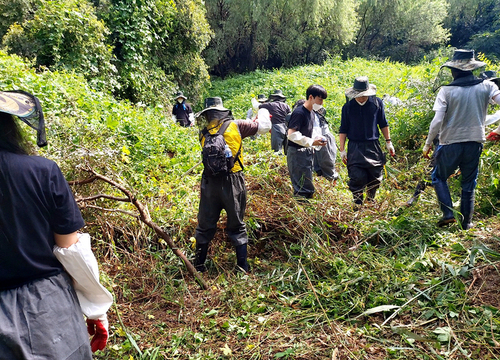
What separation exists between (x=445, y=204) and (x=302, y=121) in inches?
72.1

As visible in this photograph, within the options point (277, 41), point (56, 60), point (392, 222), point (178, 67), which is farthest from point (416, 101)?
point (277, 41)

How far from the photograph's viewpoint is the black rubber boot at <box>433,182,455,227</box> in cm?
362

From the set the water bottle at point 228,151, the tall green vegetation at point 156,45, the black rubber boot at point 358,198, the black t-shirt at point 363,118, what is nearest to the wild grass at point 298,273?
the black rubber boot at point 358,198

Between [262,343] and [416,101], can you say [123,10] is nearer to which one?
[416,101]

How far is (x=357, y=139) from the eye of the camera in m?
4.27

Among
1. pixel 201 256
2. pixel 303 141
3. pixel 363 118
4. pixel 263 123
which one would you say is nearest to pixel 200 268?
pixel 201 256

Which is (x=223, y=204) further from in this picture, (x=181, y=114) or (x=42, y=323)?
(x=181, y=114)

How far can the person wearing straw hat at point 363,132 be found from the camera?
422 cm

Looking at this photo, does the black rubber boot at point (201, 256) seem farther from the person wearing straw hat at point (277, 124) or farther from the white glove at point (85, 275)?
the person wearing straw hat at point (277, 124)

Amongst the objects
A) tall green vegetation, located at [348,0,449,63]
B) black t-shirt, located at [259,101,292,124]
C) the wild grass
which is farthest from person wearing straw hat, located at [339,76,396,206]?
tall green vegetation, located at [348,0,449,63]

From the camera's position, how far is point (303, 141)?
4258mm

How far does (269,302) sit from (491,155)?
3.53 m

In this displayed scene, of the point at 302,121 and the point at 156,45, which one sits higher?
the point at 156,45

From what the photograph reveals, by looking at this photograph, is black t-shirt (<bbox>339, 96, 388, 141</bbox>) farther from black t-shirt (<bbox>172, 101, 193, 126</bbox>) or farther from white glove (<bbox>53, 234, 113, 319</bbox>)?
black t-shirt (<bbox>172, 101, 193, 126</bbox>)
